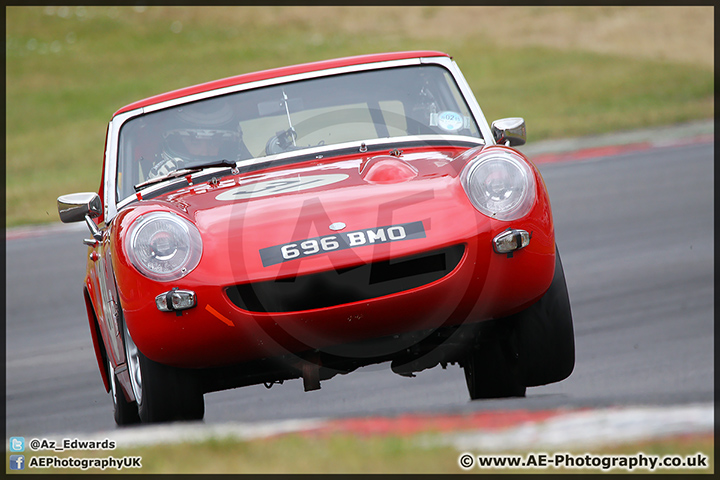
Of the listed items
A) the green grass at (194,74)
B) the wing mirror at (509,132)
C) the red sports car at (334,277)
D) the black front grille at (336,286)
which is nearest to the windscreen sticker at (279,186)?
the red sports car at (334,277)

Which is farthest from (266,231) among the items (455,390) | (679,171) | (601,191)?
(679,171)

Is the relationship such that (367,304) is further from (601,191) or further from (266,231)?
(601,191)

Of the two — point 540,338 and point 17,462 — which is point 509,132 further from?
point 17,462

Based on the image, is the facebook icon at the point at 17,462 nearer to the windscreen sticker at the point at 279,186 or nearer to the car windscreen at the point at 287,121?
the windscreen sticker at the point at 279,186

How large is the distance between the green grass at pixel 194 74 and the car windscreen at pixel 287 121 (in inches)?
355

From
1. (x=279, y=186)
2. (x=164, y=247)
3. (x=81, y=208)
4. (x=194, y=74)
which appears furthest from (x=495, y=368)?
(x=194, y=74)

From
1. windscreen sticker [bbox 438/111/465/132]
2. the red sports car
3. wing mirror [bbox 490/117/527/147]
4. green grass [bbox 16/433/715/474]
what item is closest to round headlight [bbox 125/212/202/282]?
the red sports car

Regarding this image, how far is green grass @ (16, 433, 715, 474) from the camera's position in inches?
96.0

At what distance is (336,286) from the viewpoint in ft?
10.9

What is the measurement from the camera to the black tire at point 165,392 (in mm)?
3561

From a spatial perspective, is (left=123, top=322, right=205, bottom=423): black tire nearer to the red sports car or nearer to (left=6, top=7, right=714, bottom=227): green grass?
the red sports car

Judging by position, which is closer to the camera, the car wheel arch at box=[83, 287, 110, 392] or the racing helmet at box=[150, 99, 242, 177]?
the racing helmet at box=[150, 99, 242, 177]

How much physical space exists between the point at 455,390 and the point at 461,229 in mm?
1443

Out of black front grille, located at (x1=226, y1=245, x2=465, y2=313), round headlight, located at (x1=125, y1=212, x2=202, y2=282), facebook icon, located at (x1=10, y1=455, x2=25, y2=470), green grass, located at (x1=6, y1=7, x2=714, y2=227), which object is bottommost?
facebook icon, located at (x1=10, y1=455, x2=25, y2=470)
